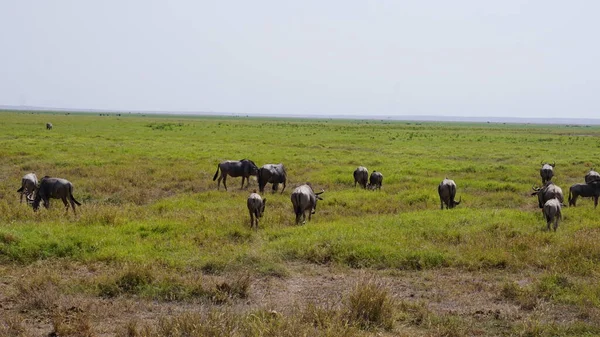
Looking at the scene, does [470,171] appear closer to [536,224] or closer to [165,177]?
[536,224]

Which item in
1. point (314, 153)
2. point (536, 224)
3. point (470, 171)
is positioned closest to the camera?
point (536, 224)

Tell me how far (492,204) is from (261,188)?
9.51 metres

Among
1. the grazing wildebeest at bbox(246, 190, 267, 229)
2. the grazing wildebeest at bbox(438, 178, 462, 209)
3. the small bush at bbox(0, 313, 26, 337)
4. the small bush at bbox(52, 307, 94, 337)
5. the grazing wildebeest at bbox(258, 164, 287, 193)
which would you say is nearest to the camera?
the small bush at bbox(0, 313, 26, 337)

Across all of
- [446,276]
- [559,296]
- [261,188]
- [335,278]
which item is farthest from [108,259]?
[261,188]

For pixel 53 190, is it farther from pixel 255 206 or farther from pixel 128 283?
pixel 128 283

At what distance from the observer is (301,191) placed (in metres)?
14.8

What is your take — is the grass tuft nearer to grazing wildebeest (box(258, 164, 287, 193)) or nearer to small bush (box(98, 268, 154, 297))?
small bush (box(98, 268, 154, 297))

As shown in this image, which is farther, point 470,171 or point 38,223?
point 470,171

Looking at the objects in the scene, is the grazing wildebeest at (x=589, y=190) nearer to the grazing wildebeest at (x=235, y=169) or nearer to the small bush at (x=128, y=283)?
the grazing wildebeest at (x=235, y=169)

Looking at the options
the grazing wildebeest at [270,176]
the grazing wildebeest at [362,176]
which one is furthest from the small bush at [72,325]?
the grazing wildebeest at [362,176]

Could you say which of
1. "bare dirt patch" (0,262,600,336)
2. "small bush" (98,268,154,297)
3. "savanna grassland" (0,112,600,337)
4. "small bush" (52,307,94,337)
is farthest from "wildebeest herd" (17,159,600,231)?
"small bush" (52,307,94,337)

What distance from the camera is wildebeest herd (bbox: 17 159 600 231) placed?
1409 centimetres

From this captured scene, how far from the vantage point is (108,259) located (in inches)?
420

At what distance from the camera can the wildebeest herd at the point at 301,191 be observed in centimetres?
1409
